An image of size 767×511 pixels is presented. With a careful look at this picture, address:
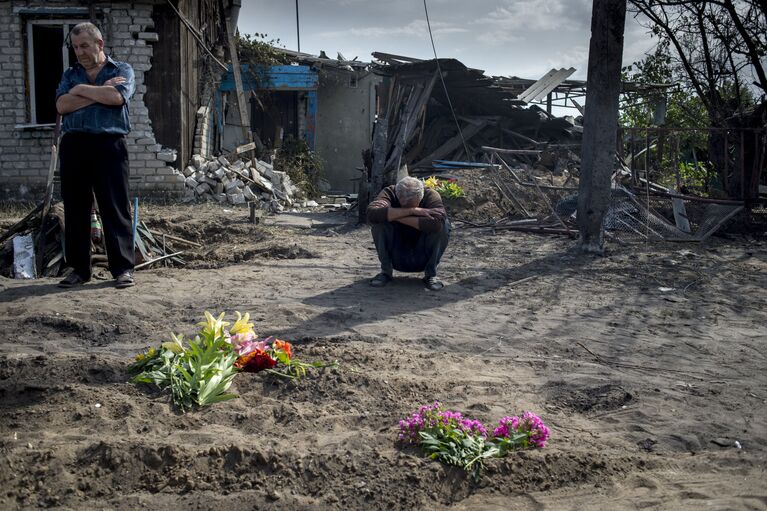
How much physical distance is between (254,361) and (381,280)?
2862mm

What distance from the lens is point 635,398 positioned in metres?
4.05

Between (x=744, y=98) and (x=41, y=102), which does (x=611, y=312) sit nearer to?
(x=744, y=98)

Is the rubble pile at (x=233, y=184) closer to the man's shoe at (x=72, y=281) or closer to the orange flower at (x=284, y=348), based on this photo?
the man's shoe at (x=72, y=281)

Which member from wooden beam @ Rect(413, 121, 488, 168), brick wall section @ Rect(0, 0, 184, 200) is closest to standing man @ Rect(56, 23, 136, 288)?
brick wall section @ Rect(0, 0, 184, 200)

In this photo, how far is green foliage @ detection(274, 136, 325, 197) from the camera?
16.4 metres

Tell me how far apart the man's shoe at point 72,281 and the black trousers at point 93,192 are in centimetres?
5

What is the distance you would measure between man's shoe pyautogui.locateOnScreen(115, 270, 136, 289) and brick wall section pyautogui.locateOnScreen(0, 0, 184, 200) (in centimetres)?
721

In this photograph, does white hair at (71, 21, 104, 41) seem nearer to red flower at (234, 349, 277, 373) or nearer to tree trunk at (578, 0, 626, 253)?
red flower at (234, 349, 277, 373)

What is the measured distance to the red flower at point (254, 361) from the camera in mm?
4023

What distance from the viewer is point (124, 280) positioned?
241 inches

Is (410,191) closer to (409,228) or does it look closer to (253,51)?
(409,228)

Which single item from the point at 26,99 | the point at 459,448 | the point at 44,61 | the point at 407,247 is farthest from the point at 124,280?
the point at 44,61

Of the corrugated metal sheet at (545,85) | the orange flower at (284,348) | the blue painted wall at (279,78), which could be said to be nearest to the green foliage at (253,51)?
the blue painted wall at (279,78)

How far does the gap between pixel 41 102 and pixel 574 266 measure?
33.9ft
